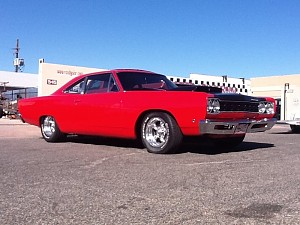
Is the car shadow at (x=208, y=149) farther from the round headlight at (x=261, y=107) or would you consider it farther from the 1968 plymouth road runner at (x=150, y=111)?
the round headlight at (x=261, y=107)

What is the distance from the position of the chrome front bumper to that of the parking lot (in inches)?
15.7

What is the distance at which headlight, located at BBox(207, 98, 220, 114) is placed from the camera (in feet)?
20.0

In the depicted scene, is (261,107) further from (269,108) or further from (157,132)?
(157,132)

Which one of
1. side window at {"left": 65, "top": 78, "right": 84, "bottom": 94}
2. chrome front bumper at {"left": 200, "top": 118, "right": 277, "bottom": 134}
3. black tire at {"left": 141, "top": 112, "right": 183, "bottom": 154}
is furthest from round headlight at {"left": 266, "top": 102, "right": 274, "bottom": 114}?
side window at {"left": 65, "top": 78, "right": 84, "bottom": 94}

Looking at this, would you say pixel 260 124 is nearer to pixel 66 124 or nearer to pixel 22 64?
pixel 66 124

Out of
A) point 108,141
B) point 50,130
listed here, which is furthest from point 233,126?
point 50,130

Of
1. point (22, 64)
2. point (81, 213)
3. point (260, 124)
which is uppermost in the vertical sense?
point (22, 64)

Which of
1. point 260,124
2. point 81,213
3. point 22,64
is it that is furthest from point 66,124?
point 22,64

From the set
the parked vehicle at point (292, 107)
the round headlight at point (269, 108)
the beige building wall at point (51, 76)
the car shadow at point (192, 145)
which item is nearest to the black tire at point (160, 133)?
the car shadow at point (192, 145)

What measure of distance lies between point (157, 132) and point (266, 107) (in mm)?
2038

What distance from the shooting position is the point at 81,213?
132 inches

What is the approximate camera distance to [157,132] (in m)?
6.62

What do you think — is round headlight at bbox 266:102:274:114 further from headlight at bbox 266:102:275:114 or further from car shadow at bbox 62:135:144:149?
car shadow at bbox 62:135:144:149

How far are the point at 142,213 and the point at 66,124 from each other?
518cm
